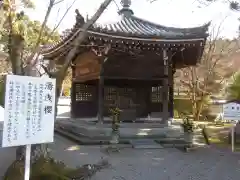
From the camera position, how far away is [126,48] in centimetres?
1161

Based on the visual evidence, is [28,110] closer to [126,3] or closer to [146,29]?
[146,29]

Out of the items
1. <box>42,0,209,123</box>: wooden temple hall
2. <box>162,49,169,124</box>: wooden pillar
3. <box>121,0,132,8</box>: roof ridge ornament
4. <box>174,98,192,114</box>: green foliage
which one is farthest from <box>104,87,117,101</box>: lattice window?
<box>174,98,192,114</box>: green foliage

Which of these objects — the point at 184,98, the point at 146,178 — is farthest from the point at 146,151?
the point at 184,98

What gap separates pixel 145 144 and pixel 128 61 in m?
3.68

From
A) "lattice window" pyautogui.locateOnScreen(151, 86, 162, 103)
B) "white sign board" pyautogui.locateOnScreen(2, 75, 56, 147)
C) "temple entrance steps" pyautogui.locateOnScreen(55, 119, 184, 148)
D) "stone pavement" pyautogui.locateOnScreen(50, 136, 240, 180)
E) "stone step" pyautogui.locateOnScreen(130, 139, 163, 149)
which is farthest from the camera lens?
"lattice window" pyautogui.locateOnScreen(151, 86, 162, 103)

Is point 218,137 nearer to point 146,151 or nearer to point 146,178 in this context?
point 146,151

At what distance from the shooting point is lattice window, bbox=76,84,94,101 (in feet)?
52.4

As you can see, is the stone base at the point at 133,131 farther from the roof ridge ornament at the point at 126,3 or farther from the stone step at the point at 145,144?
the roof ridge ornament at the point at 126,3

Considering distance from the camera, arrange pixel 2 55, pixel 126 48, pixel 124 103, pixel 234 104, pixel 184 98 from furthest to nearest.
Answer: pixel 184 98 → pixel 2 55 → pixel 124 103 → pixel 126 48 → pixel 234 104

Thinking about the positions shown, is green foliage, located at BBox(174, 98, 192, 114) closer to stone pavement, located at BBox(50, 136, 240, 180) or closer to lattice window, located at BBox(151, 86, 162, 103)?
lattice window, located at BBox(151, 86, 162, 103)

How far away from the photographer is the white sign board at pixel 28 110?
4246 millimetres

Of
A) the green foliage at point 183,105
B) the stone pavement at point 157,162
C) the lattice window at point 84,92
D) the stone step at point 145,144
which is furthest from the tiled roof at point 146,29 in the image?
the green foliage at point 183,105

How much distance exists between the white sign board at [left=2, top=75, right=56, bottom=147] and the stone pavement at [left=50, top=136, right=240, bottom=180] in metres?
2.34

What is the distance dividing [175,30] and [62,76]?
8183 millimetres
